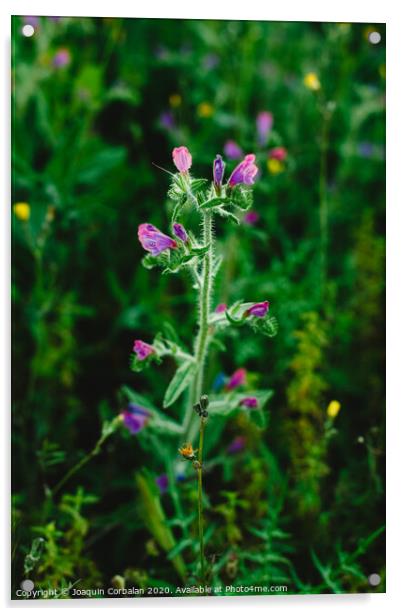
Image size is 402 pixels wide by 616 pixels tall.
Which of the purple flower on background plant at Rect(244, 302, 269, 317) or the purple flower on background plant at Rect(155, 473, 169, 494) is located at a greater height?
the purple flower on background plant at Rect(244, 302, 269, 317)

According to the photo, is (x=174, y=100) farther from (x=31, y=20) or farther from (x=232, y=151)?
(x=31, y=20)

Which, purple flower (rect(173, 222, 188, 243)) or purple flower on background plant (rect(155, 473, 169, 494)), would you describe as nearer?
purple flower (rect(173, 222, 188, 243))

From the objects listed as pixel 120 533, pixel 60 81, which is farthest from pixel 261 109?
pixel 120 533

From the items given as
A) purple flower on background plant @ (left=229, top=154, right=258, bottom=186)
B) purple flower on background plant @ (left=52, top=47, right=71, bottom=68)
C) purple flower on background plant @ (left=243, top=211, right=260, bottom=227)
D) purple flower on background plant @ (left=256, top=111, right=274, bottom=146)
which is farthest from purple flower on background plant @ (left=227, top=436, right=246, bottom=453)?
purple flower on background plant @ (left=52, top=47, right=71, bottom=68)

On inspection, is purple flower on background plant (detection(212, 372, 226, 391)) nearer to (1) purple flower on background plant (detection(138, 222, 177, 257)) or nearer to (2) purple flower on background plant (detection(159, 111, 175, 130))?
Result: (1) purple flower on background plant (detection(138, 222, 177, 257))
